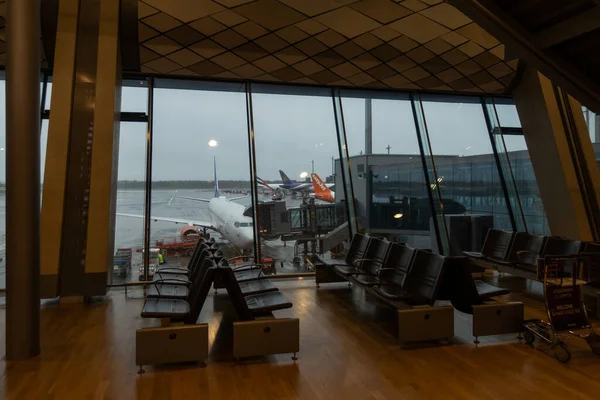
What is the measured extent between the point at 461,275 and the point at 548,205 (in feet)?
16.1

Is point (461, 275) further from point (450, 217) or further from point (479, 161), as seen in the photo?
point (479, 161)

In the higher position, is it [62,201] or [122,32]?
[122,32]

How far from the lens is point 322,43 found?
19.8ft

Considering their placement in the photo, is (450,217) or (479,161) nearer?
(450,217)

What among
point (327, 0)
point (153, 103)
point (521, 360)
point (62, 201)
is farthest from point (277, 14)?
point (521, 360)

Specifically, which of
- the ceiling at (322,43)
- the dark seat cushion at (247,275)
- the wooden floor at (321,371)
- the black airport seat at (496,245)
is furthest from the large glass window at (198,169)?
the black airport seat at (496,245)

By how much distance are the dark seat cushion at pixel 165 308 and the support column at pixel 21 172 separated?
972 millimetres

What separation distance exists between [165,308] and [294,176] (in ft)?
12.8

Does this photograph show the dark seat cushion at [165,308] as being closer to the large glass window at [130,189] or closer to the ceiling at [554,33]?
the large glass window at [130,189]

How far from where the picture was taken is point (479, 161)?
26.7 ft

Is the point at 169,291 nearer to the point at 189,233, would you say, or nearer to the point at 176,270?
the point at 176,270

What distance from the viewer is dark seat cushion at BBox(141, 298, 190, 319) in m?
3.20

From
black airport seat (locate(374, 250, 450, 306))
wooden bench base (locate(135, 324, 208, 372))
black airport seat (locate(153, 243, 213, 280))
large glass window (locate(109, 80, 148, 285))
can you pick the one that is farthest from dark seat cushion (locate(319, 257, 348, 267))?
large glass window (locate(109, 80, 148, 285))

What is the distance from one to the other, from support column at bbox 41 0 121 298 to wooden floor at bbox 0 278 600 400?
38.3 inches
